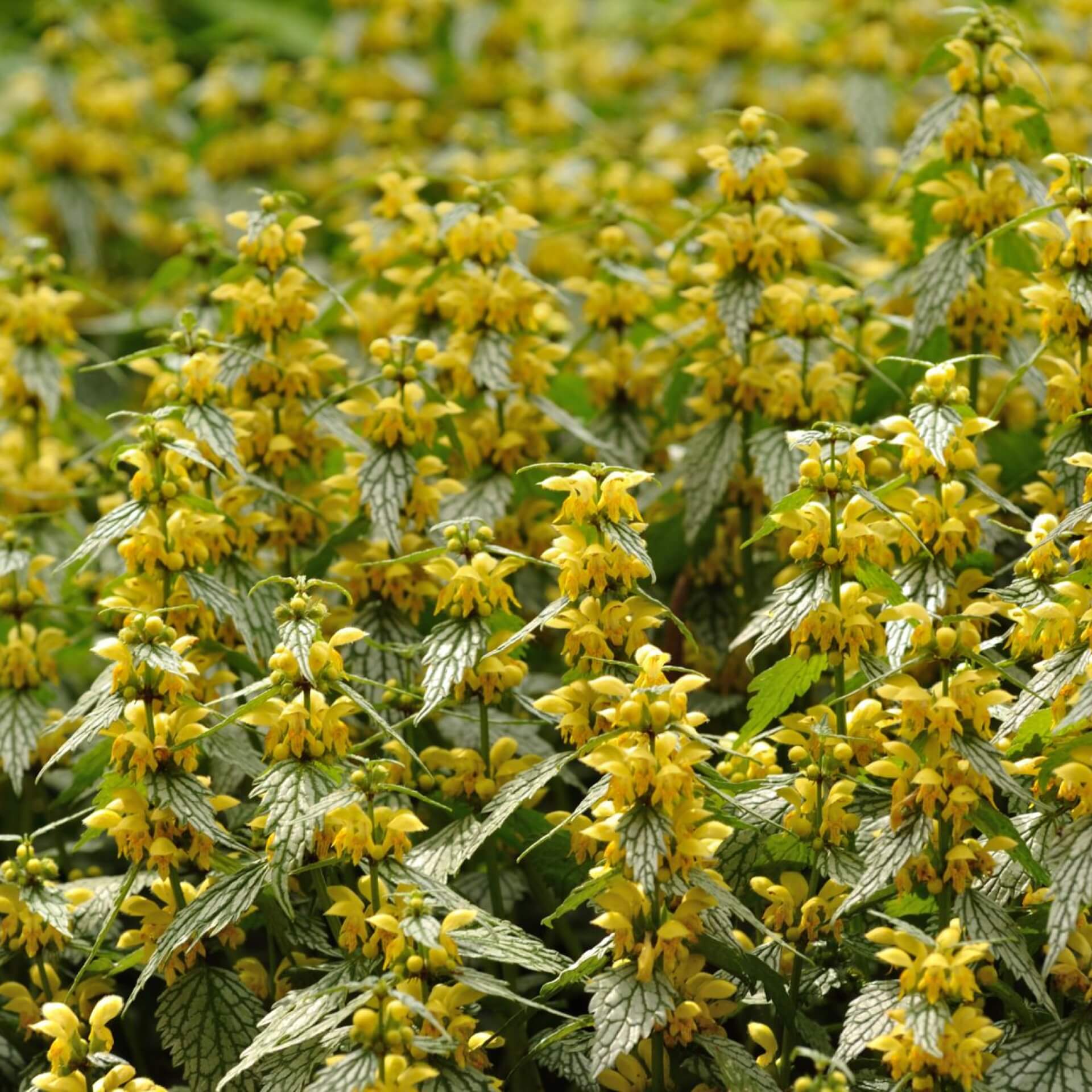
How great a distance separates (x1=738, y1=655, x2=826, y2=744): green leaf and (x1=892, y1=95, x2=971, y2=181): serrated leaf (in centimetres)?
103

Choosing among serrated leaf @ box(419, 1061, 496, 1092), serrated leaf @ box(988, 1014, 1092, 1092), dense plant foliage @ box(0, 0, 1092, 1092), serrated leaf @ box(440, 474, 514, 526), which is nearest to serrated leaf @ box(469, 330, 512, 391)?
dense plant foliage @ box(0, 0, 1092, 1092)

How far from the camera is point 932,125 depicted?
9.00 ft

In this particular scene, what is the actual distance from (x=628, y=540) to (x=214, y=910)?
0.73 meters

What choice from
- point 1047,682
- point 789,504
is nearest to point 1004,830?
point 1047,682

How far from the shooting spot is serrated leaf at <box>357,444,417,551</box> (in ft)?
8.10

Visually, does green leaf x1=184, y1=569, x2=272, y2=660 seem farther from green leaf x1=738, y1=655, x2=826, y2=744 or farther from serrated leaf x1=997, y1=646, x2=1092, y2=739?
serrated leaf x1=997, y1=646, x2=1092, y2=739

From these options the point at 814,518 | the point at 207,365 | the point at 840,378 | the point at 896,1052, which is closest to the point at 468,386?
the point at 207,365

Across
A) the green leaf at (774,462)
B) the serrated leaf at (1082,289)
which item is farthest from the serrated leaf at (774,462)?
the serrated leaf at (1082,289)

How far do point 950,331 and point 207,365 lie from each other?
1367 millimetres

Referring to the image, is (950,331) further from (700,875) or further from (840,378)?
(700,875)

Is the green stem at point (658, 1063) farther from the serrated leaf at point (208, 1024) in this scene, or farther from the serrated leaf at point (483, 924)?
the serrated leaf at point (208, 1024)

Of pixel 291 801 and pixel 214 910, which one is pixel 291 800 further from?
pixel 214 910

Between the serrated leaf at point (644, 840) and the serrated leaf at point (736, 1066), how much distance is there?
28cm

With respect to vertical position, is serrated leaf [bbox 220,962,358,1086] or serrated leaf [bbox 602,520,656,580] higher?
serrated leaf [bbox 602,520,656,580]
